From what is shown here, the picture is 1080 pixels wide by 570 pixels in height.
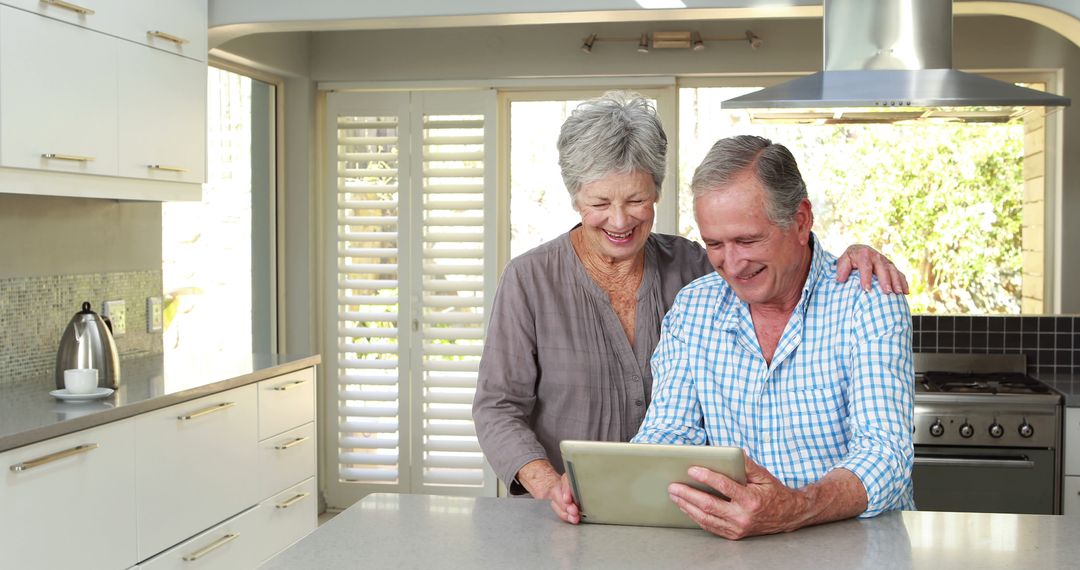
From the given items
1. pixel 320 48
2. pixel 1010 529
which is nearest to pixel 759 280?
pixel 1010 529

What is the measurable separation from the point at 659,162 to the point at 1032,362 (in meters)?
3.28

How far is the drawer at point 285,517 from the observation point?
372 centimetres

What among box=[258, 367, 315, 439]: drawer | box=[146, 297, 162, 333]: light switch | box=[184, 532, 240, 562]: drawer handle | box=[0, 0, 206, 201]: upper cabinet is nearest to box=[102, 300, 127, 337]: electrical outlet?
box=[146, 297, 162, 333]: light switch

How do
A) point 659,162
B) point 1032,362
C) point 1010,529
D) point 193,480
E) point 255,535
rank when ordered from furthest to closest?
1. point 1032,362
2. point 255,535
3. point 193,480
4. point 659,162
5. point 1010,529

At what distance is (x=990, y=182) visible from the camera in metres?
4.86

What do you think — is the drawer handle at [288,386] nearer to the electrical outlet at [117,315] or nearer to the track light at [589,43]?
the electrical outlet at [117,315]

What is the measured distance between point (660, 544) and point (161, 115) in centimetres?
267

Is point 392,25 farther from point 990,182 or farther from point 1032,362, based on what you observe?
point 1032,362

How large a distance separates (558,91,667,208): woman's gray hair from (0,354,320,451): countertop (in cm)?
146

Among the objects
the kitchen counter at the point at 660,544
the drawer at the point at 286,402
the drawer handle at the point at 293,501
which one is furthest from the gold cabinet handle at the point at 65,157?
the kitchen counter at the point at 660,544

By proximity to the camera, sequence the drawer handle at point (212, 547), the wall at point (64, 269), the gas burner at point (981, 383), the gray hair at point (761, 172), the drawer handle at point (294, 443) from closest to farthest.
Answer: the gray hair at point (761, 172) < the drawer handle at point (212, 547) < the wall at point (64, 269) < the drawer handle at point (294, 443) < the gas burner at point (981, 383)

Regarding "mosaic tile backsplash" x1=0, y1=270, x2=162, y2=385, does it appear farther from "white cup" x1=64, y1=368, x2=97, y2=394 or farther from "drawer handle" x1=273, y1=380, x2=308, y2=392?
"drawer handle" x1=273, y1=380, x2=308, y2=392

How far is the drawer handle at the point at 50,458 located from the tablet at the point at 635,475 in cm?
150

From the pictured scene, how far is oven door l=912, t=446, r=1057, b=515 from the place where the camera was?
401 centimetres
